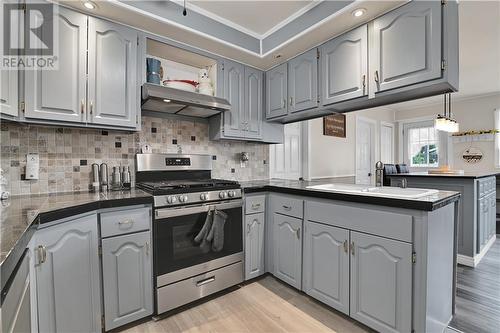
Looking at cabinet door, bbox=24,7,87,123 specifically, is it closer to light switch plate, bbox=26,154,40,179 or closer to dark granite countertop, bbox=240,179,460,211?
light switch plate, bbox=26,154,40,179

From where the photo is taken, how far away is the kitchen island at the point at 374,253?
1.32m

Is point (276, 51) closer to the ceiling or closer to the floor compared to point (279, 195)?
closer to the ceiling

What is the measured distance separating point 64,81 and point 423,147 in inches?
267

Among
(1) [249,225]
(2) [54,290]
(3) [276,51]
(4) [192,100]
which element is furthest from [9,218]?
(3) [276,51]

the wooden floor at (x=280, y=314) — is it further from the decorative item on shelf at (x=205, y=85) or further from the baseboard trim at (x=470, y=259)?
the decorative item on shelf at (x=205, y=85)

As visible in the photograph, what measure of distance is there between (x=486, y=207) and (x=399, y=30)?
265 cm

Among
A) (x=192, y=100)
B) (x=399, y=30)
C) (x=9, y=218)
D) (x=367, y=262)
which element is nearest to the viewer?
(x=9, y=218)

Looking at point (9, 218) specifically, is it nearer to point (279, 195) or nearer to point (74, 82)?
point (74, 82)

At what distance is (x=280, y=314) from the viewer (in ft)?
5.82

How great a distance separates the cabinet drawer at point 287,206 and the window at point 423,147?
5.18 meters

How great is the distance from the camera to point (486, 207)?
2.93 meters

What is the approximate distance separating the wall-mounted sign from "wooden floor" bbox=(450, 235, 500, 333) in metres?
2.44

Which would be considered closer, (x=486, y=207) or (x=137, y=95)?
(x=137, y=95)

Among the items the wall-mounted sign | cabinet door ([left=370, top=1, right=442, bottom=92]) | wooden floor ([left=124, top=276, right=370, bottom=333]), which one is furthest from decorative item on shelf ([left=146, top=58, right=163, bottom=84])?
the wall-mounted sign
